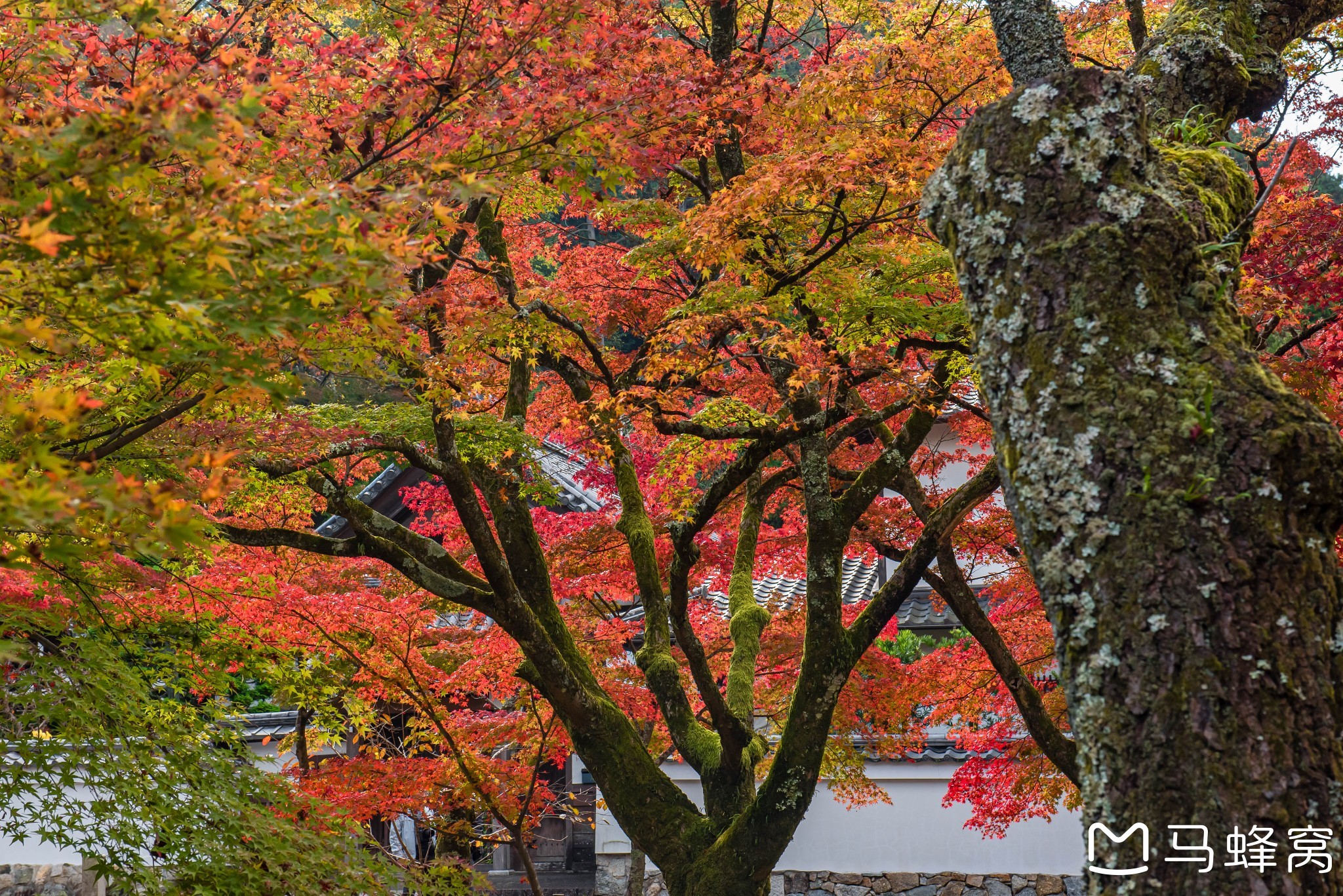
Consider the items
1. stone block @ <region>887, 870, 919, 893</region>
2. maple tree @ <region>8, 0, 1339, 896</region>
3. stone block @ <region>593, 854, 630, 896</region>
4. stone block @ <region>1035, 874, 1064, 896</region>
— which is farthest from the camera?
stone block @ <region>593, 854, 630, 896</region>

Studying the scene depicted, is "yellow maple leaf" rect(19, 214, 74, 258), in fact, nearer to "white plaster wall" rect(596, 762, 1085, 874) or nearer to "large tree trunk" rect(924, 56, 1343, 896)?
"large tree trunk" rect(924, 56, 1343, 896)

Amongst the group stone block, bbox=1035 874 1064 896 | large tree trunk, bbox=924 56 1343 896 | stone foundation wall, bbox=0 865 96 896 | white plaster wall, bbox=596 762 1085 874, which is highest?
large tree trunk, bbox=924 56 1343 896

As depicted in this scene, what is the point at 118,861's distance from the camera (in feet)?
15.0

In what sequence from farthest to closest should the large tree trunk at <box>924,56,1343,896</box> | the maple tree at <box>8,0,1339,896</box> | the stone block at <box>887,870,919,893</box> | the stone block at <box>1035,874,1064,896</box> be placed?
the stone block at <box>887,870,919,893</box> < the stone block at <box>1035,874,1064,896</box> < the maple tree at <box>8,0,1339,896</box> < the large tree trunk at <box>924,56,1343,896</box>

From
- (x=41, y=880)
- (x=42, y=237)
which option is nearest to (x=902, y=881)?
(x=41, y=880)

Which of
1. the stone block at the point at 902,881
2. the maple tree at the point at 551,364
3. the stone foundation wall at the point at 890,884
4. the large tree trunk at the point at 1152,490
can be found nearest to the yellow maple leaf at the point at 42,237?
the maple tree at the point at 551,364

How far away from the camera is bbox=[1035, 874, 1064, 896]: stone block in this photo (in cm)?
997

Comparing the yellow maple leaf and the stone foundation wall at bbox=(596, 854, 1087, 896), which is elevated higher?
the yellow maple leaf

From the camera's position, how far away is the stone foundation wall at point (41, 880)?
10133mm

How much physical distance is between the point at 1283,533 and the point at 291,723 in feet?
39.0

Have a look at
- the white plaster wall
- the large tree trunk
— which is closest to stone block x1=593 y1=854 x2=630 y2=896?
the white plaster wall

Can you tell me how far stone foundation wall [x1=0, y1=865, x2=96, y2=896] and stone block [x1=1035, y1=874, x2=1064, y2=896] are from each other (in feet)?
31.9

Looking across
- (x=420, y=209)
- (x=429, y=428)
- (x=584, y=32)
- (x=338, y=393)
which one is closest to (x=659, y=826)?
(x=429, y=428)

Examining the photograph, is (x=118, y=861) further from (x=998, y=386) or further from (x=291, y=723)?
(x=291, y=723)
